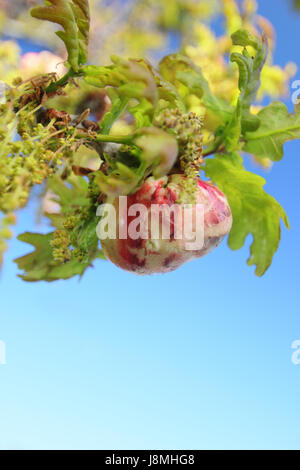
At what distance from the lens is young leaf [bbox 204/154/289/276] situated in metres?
0.91

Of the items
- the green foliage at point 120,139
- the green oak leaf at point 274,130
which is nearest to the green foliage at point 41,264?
the green foliage at point 120,139

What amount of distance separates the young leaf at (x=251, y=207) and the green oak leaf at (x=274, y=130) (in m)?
0.05

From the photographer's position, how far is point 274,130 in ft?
3.17

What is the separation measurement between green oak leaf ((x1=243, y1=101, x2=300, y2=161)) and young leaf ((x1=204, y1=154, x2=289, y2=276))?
53 millimetres

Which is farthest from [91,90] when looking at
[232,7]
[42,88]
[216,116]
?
[232,7]

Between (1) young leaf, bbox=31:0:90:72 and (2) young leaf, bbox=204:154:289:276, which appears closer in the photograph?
(1) young leaf, bbox=31:0:90:72

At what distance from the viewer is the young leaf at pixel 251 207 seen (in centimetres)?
91

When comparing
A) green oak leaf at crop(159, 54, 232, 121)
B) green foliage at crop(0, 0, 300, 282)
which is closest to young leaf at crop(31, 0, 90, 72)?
green foliage at crop(0, 0, 300, 282)

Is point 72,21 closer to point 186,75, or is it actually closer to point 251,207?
point 186,75

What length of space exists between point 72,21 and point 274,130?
444 mm

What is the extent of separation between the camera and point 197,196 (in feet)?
2.62

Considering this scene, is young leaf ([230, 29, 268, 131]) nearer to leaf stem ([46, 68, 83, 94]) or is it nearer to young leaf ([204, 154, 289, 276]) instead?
young leaf ([204, 154, 289, 276])

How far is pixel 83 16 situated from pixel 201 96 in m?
0.27

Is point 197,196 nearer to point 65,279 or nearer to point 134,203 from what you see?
point 134,203
